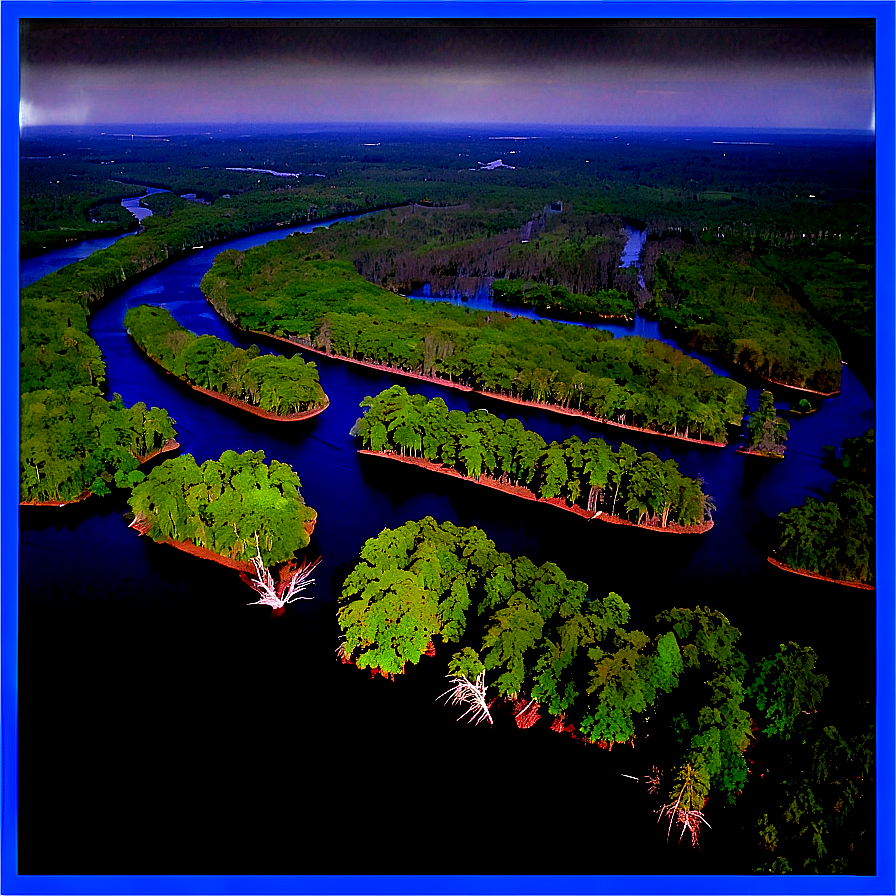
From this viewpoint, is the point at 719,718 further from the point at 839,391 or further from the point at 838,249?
the point at 839,391

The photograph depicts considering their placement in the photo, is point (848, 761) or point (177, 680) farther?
point (177, 680)

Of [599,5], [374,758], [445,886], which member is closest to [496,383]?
[374,758]

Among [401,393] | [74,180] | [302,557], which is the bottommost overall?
[302,557]

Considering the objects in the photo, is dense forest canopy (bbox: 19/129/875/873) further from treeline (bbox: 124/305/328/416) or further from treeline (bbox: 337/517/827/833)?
treeline (bbox: 124/305/328/416)

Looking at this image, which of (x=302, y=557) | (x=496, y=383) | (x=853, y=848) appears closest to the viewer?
(x=853, y=848)

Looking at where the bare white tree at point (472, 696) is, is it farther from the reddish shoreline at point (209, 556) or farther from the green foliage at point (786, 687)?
the reddish shoreline at point (209, 556)

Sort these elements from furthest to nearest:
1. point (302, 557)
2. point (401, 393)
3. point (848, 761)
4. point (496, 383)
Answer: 1. point (496, 383)
2. point (401, 393)
3. point (302, 557)
4. point (848, 761)

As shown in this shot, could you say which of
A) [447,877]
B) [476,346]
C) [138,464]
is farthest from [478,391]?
[447,877]

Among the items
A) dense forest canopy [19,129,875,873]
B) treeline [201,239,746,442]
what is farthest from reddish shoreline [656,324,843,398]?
treeline [201,239,746,442]
